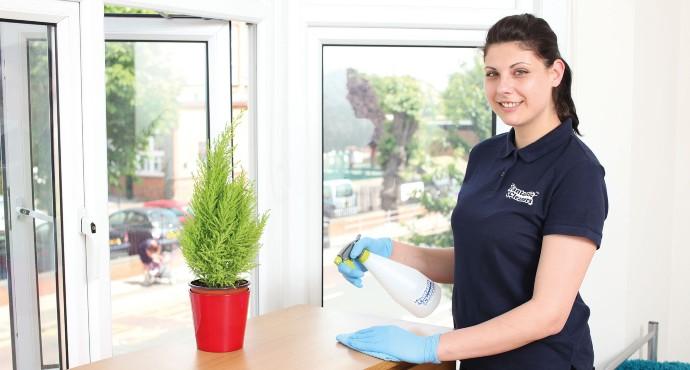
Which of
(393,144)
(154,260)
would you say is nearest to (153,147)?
(154,260)

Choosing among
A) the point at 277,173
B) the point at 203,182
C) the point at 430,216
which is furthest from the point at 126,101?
the point at 203,182

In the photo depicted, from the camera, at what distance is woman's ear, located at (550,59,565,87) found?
5.99ft

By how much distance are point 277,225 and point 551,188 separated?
1042 mm

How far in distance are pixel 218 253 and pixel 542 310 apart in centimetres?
70

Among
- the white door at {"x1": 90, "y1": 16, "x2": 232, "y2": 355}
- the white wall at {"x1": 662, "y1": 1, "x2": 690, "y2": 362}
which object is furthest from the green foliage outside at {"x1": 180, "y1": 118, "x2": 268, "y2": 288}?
the white wall at {"x1": 662, "y1": 1, "x2": 690, "y2": 362}

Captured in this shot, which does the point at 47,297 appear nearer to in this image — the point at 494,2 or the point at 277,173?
the point at 277,173

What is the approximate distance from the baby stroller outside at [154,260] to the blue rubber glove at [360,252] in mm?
1506

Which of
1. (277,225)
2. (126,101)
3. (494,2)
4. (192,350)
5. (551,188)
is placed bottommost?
(192,350)

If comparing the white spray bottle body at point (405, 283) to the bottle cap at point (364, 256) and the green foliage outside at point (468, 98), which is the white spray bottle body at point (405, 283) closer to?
the bottle cap at point (364, 256)

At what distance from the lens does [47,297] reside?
2.07 m

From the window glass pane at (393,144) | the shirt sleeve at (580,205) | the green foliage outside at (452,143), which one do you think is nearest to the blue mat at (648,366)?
the window glass pane at (393,144)

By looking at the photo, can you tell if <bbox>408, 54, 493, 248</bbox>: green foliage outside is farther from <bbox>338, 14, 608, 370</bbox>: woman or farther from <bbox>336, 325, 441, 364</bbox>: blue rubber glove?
<bbox>336, 325, 441, 364</bbox>: blue rubber glove

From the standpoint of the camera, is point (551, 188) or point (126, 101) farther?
point (126, 101)

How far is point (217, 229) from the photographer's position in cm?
176
